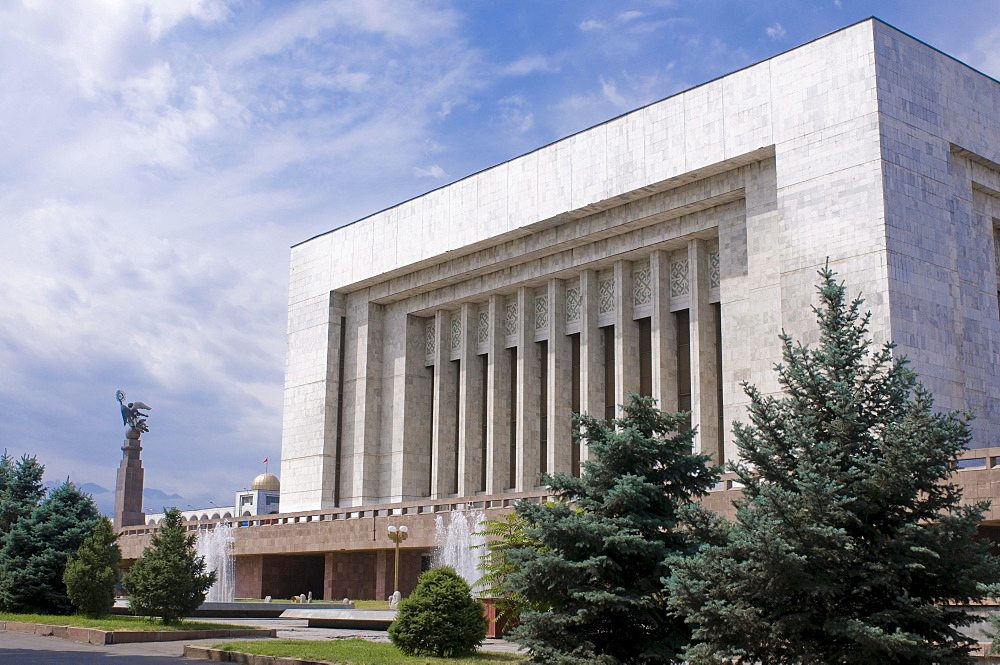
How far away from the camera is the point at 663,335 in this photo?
3019 centimetres

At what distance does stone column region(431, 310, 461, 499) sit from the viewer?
120 ft

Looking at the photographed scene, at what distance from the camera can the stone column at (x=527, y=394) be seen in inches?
1328

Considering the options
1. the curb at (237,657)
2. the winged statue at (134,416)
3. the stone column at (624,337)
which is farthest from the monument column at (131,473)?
the curb at (237,657)

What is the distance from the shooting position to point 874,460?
8.93 m

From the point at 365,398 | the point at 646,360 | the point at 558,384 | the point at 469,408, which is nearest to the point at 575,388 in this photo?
the point at 558,384

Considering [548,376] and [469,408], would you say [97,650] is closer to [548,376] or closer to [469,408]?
[548,376]

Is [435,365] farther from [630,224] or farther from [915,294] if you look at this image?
[915,294]

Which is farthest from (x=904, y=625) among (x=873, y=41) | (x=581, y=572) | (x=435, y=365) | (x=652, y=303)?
(x=435, y=365)

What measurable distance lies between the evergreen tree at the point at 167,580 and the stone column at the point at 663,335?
49.6 feet

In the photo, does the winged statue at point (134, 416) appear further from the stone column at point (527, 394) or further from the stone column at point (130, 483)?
the stone column at point (527, 394)

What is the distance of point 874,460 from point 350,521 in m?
26.8

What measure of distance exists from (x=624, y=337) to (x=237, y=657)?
19.2 metres

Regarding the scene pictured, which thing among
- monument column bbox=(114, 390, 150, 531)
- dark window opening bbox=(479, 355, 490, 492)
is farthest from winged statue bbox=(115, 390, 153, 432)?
dark window opening bbox=(479, 355, 490, 492)

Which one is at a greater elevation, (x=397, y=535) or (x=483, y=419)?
(x=483, y=419)
